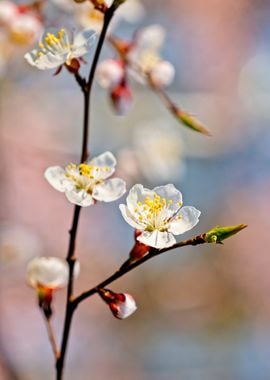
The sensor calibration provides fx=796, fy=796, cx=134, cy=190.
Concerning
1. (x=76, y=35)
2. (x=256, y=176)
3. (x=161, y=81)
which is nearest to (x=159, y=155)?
(x=161, y=81)

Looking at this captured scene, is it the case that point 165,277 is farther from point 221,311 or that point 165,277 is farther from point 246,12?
point 246,12

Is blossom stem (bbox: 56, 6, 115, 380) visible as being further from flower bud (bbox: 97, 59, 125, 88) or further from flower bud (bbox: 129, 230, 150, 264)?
flower bud (bbox: 97, 59, 125, 88)

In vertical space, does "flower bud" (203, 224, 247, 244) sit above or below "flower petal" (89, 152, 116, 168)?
below

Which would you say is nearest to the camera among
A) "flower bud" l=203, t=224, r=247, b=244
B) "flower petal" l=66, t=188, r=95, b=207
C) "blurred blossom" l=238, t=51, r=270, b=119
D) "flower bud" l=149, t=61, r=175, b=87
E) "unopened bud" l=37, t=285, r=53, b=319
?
"flower bud" l=203, t=224, r=247, b=244

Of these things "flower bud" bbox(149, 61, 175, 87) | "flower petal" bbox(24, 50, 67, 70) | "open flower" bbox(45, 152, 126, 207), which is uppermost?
"flower petal" bbox(24, 50, 67, 70)

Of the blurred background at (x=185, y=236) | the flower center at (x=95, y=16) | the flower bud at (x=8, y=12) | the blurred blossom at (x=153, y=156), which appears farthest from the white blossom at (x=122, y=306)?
the blurred background at (x=185, y=236)

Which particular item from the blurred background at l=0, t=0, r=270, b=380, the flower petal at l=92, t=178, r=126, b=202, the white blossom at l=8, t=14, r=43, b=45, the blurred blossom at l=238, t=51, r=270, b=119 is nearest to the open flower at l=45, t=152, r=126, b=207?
the flower petal at l=92, t=178, r=126, b=202

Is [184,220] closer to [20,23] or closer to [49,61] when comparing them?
[49,61]
